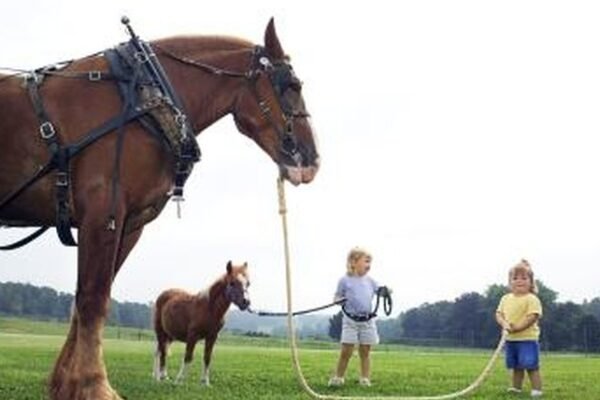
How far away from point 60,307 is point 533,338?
391 feet

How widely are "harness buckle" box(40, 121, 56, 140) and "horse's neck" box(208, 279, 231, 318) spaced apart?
963 cm

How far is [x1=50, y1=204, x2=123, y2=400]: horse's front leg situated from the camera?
14.4 ft

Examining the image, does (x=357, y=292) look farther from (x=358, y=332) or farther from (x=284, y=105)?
(x=284, y=105)

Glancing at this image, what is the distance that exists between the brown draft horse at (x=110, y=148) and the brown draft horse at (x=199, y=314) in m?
8.31

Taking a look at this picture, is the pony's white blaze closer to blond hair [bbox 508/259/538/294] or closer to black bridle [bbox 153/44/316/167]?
blond hair [bbox 508/259/538/294]

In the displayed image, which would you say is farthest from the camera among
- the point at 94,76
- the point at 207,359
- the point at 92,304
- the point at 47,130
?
the point at 207,359

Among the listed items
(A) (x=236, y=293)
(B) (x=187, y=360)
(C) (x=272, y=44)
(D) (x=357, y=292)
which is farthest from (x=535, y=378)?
(C) (x=272, y=44)

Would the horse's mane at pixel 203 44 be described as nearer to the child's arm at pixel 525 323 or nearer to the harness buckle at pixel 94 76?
the harness buckle at pixel 94 76

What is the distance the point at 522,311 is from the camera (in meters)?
11.6

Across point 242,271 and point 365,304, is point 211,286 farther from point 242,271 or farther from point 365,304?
point 365,304

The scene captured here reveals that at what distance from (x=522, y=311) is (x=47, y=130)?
8.45 metres

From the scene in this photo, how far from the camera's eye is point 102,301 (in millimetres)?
4465

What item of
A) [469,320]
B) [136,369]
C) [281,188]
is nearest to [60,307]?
[469,320]

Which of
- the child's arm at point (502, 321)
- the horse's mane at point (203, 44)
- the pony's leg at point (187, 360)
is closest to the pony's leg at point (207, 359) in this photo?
the pony's leg at point (187, 360)
